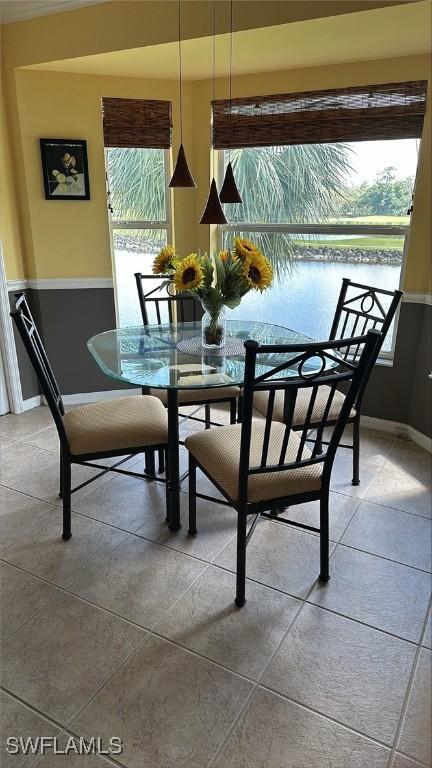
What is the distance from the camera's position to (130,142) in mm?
3398

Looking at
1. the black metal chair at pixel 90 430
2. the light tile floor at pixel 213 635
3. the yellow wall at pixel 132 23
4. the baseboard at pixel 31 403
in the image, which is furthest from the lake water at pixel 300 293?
the black metal chair at pixel 90 430

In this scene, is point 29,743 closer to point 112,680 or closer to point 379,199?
point 112,680

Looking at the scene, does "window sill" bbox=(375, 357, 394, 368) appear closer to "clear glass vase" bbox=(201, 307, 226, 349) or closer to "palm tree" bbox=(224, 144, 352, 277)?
"palm tree" bbox=(224, 144, 352, 277)

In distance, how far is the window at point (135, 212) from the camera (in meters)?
3.49

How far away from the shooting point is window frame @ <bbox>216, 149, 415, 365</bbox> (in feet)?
10.1

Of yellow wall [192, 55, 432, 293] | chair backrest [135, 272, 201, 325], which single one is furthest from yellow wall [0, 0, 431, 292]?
chair backrest [135, 272, 201, 325]

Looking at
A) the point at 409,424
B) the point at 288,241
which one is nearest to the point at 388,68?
the point at 288,241

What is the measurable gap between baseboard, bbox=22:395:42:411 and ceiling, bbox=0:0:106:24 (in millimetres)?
2408

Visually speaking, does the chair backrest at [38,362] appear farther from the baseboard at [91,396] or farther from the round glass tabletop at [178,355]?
the baseboard at [91,396]

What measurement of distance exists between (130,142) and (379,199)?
5.59 feet

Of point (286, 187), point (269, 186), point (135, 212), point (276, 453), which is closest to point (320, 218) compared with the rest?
point (286, 187)

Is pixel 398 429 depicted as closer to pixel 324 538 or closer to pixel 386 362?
pixel 386 362

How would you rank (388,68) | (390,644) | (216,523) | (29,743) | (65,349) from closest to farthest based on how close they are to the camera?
(29,743)
(390,644)
(216,523)
(388,68)
(65,349)

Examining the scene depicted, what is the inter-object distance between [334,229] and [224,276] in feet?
4.61
